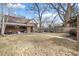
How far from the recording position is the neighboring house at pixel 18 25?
3.15m

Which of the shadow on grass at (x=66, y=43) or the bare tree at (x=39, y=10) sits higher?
the bare tree at (x=39, y=10)

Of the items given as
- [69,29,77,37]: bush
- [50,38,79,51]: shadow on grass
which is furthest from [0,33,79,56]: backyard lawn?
[69,29,77,37]: bush

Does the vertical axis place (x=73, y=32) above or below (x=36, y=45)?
above

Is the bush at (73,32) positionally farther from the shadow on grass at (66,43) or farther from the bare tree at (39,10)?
the bare tree at (39,10)

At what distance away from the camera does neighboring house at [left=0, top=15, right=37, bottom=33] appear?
3.15 meters

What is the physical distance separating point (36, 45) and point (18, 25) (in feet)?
1.34

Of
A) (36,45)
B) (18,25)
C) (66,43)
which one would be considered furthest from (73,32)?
(18,25)

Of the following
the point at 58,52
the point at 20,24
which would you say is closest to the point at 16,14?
the point at 20,24

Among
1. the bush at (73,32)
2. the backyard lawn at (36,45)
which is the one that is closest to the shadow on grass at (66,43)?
the backyard lawn at (36,45)

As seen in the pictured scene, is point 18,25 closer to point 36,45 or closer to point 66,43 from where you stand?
point 36,45

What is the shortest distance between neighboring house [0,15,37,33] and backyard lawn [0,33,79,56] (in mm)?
78

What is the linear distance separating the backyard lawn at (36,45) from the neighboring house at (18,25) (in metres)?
0.08

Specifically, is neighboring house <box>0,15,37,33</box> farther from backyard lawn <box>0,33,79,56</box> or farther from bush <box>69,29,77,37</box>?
bush <box>69,29,77,37</box>

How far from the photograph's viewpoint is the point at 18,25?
3.19 m
